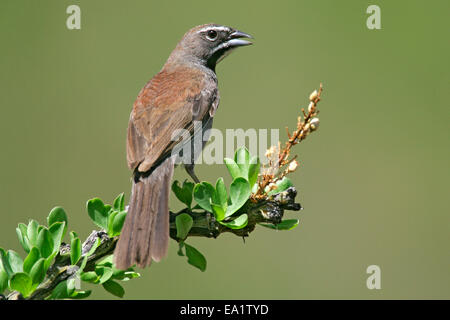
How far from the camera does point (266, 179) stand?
227cm

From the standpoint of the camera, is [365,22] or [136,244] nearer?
[136,244]

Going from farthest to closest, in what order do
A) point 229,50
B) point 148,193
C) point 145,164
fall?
1. point 229,50
2. point 145,164
3. point 148,193

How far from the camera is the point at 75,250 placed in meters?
1.99

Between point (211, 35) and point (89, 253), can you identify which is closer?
point (89, 253)

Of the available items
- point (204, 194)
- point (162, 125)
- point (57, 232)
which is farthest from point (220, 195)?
point (162, 125)

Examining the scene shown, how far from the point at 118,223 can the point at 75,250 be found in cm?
26

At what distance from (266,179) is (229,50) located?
2442mm

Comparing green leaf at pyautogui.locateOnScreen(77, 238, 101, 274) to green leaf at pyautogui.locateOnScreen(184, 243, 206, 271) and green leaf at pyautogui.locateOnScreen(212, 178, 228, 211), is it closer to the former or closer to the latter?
green leaf at pyautogui.locateOnScreen(184, 243, 206, 271)

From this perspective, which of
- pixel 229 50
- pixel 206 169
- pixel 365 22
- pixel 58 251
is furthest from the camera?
pixel 365 22

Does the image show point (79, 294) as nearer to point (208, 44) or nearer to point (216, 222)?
point (216, 222)

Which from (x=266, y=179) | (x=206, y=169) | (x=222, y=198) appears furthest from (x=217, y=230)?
(x=206, y=169)

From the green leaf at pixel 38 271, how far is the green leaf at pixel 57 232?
0.11 metres

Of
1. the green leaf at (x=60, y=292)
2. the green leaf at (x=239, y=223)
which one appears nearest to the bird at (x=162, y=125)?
the green leaf at (x=60, y=292)

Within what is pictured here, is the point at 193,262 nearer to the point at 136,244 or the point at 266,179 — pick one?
the point at 136,244
